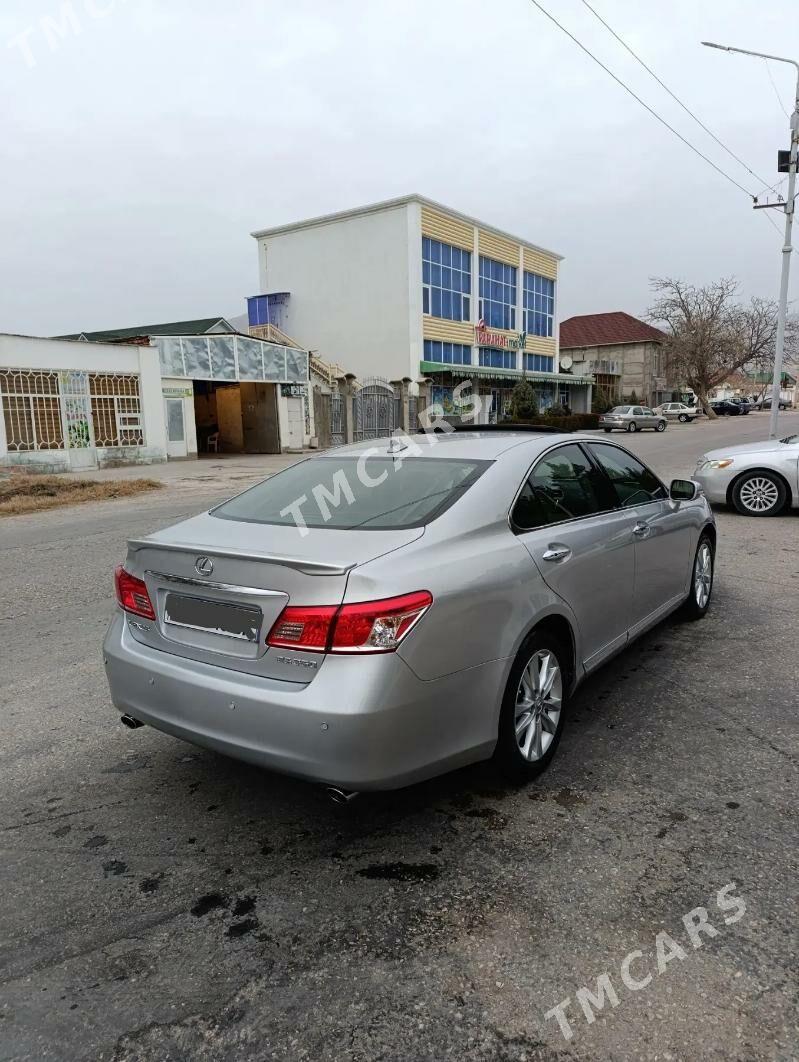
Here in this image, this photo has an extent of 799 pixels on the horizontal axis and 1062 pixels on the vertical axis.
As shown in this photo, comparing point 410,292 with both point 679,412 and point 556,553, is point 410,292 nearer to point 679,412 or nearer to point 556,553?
point 679,412

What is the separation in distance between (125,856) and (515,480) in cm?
222

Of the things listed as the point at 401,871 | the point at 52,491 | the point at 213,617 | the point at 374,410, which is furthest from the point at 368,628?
the point at 374,410

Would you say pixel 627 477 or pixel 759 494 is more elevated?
pixel 627 477

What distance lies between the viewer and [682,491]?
4.98m

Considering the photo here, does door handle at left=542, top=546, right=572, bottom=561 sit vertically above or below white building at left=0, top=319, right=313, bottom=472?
below

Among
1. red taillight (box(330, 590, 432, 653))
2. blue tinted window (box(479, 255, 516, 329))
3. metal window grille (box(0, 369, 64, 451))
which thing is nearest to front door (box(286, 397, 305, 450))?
metal window grille (box(0, 369, 64, 451))

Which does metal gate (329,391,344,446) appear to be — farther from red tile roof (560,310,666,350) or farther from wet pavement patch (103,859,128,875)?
red tile roof (560,310,666,350)

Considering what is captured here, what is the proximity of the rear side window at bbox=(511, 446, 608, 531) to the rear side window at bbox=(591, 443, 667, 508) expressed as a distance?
228 millimetres

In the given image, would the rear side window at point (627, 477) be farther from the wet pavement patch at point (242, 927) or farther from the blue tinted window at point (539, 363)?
the blue tinted window at point (539, 363)

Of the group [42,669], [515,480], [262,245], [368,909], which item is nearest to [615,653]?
[515,480]

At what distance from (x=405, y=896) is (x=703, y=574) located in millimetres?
3855

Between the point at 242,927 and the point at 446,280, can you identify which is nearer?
the point at 242,927

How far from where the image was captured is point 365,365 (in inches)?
1528

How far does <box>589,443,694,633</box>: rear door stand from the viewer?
4.20 meters
